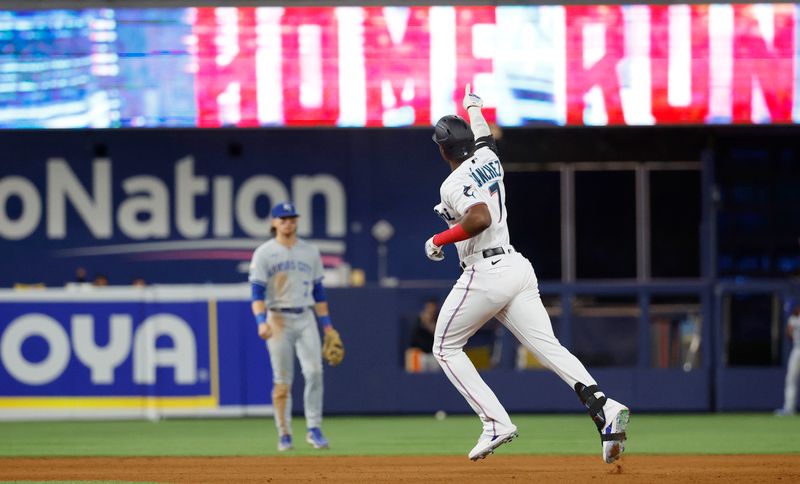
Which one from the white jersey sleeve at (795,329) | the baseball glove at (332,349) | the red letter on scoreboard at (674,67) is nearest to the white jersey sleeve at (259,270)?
the baseball glove at (332,349)

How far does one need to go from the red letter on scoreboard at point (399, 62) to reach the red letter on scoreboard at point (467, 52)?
1.20 ft

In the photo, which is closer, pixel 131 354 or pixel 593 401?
pixel 593 401

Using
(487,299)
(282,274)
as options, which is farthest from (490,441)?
(282,274)

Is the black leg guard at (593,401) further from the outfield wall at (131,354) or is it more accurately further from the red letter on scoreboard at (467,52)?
the outfield wall at (131,354)

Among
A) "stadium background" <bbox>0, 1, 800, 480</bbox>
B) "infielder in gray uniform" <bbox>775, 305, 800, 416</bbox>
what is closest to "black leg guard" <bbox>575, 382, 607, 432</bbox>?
"stadium background" <bbox>0, 1, 800, 480</bbox>

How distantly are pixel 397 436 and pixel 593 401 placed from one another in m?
6.30

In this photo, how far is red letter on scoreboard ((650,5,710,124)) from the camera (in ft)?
57.4

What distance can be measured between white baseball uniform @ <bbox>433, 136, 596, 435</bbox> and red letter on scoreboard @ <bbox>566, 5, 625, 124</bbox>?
8.51 m

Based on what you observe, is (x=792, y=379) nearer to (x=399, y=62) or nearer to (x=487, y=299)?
(x=399, y=62)

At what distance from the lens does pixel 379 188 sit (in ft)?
67.4

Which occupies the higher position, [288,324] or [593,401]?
[288,324]

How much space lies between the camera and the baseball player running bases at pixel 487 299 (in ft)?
29.0

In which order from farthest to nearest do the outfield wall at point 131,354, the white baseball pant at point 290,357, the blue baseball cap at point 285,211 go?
the outfield wall at point 131,354, the blue baseball cap at point 285,211, the white baseball pant at point 290,357

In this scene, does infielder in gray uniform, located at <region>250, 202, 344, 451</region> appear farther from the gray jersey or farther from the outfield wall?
the outfield wall
